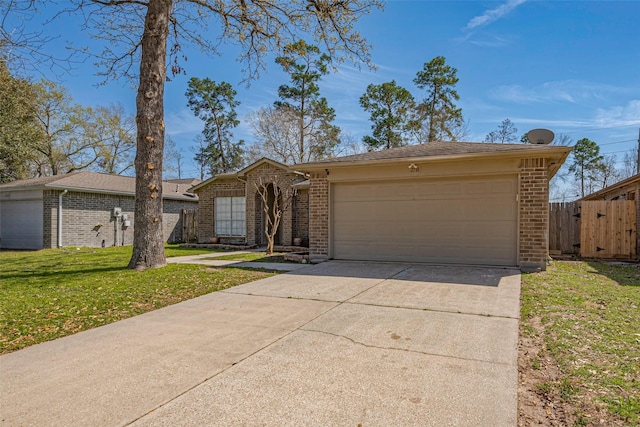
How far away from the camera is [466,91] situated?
2428cm

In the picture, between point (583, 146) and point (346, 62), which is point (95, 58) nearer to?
point (346, 62)

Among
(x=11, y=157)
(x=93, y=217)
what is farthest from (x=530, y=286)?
(x=11, y=157)

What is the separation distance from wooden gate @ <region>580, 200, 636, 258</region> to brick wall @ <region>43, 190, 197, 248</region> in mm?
18329

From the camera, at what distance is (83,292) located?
5887 mm

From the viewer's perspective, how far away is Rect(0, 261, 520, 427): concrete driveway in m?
2.25

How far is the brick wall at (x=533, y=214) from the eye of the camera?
24.0 ft

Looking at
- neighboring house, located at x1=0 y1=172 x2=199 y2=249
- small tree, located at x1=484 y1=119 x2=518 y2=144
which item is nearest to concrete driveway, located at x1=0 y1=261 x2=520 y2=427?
neighboring house, located at x1=0 y1=172 x2=199 y2=249

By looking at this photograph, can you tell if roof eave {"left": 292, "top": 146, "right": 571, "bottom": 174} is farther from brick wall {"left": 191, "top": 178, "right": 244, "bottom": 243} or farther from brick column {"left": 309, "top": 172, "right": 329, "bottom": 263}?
brick wall {"left": 191, "top": 178, "right": 244, "bottom": 243}

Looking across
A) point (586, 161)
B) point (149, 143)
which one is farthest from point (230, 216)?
point (586, 161)

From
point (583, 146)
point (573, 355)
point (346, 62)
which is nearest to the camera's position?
point (573, 355)

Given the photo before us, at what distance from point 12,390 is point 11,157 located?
73.1 ft

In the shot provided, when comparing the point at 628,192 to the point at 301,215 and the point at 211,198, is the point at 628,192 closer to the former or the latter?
the point at 301,215

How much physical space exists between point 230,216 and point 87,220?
607 centimetres

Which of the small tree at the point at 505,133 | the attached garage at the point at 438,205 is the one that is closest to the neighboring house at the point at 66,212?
the attached garage at the point at 438,205
